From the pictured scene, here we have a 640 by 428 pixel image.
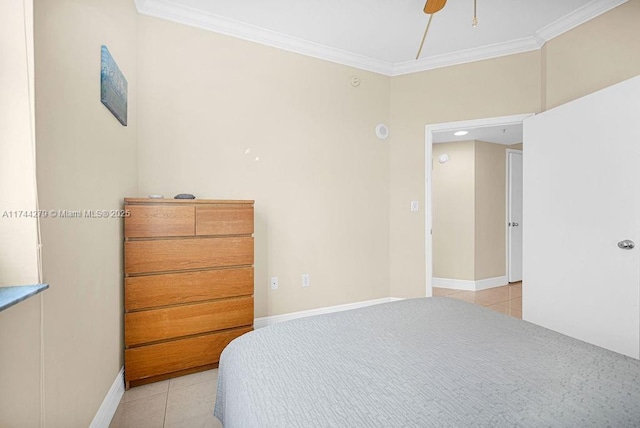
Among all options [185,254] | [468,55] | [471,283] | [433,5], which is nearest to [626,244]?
[433,5]

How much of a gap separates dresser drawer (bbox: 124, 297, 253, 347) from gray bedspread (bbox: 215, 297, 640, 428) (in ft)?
2.77

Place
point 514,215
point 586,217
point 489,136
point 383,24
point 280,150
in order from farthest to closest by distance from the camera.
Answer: point 514,215 < point 489,136 < point 280,150 < point 383,24 < point 586,217

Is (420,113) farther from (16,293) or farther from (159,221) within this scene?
(16,293)

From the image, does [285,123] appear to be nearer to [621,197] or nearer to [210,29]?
[210,29]

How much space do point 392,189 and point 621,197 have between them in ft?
5.96

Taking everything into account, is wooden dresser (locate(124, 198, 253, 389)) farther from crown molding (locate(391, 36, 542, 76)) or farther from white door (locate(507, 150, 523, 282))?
white door (locate(507, 150, 523, 282))

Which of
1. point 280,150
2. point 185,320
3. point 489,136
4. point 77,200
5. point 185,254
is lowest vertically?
point 185,320

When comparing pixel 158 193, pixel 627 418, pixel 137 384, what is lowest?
pixel 137 384

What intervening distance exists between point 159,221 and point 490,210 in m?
4.31

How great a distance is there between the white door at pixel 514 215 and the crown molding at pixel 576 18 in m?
2.24

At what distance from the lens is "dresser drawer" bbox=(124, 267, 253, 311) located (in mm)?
1864

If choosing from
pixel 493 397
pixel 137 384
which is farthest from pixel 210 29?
pixel 493 397

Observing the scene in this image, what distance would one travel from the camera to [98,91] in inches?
57.0

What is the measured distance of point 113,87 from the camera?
1.63 meters
